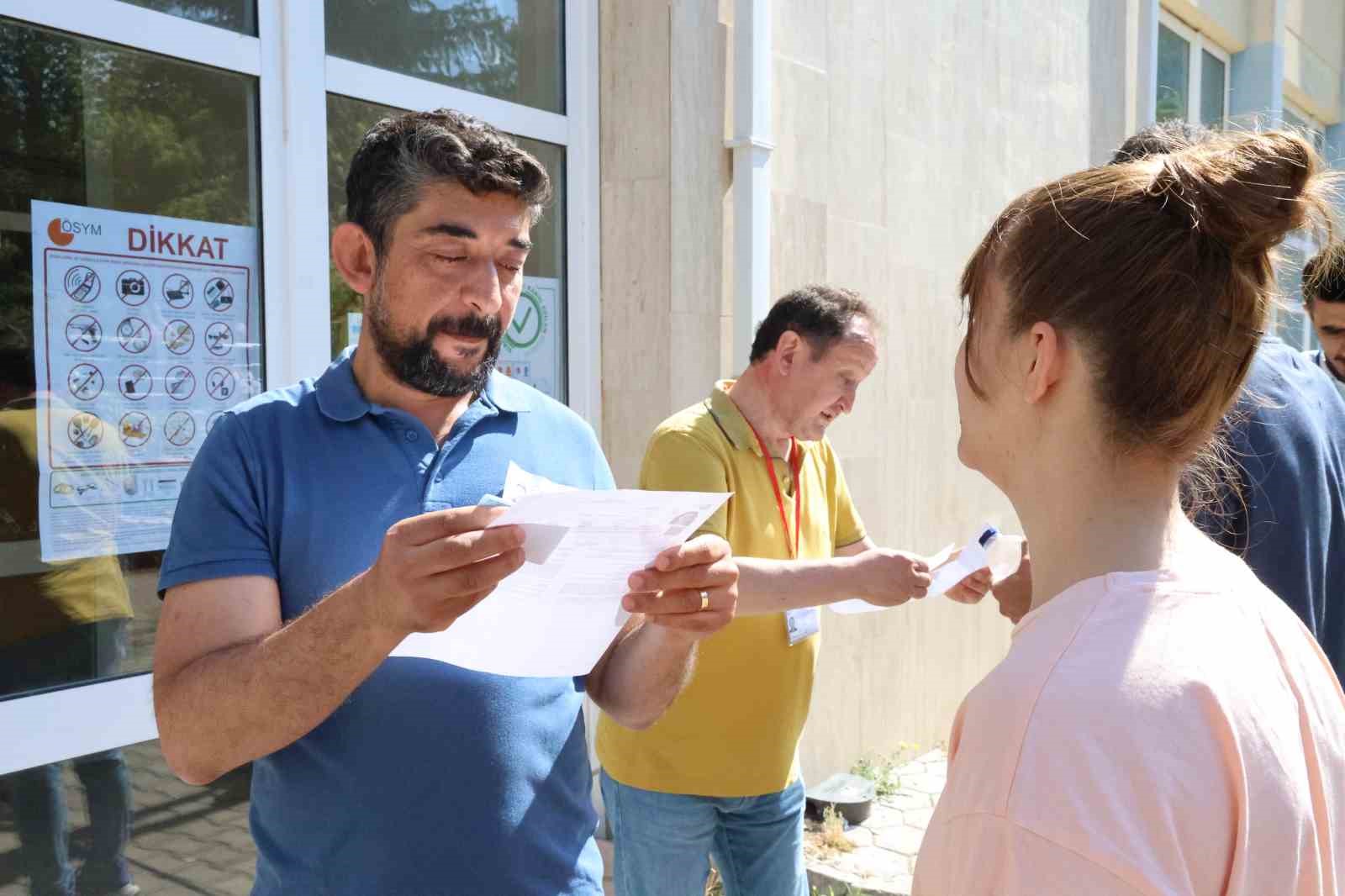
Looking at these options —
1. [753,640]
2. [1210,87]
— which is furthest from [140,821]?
[1210,87]

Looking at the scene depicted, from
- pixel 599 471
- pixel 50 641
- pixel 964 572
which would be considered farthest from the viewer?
pixel 50 641

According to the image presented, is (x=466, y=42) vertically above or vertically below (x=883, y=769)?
above

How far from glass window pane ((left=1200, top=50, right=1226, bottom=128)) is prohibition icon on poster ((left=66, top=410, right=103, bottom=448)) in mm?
9180

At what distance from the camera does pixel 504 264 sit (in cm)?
195

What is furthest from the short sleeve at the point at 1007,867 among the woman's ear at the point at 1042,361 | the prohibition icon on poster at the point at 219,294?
the prohibition icon on poster at the point at 219,294

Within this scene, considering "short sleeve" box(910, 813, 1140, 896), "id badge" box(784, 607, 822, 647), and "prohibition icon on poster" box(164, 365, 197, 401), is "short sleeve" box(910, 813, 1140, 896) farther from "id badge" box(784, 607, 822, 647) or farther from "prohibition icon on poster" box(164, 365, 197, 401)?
"prohibition icon on poster" box(164, 365, 197, 401)

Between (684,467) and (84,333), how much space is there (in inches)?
62.7

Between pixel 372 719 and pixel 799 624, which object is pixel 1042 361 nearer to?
pixel 372 719

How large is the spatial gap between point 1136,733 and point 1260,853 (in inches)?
7.1

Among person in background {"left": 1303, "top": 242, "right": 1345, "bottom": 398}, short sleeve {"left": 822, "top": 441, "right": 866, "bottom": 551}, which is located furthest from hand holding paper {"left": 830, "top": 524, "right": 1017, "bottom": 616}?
person in background {"left": 1303, "top": 242, "right": 1345, "bottom": 398}

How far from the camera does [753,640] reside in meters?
2.95

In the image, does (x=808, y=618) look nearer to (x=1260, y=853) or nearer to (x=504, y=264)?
(x=504, y=264)

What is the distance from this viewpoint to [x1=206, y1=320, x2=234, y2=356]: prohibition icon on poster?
3107 mm

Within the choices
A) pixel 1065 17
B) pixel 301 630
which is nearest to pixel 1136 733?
pixel 301 630
